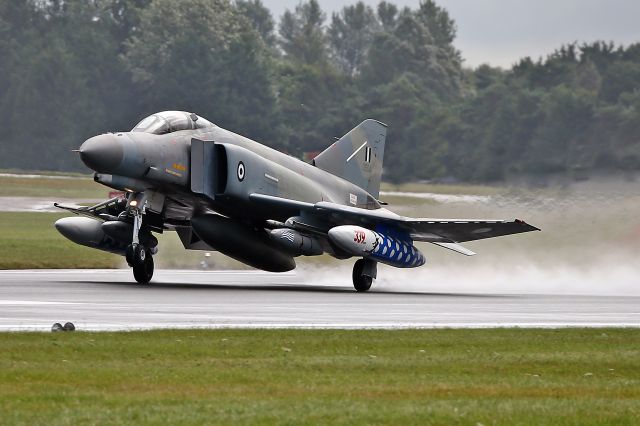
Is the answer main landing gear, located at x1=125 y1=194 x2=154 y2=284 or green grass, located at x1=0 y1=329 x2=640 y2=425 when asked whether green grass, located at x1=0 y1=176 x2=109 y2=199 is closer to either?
main landing gear, located at x1=125 y1=194 x2=154 y2=284

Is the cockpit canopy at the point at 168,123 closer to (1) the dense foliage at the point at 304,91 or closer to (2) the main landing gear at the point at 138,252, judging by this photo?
(2) the main landing gear at the point at 138,252

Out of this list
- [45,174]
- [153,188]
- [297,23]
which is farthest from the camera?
[297,23]

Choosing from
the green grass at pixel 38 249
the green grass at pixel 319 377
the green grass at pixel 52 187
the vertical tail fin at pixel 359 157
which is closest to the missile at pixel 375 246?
the vertical tail fin at pixel 359 157

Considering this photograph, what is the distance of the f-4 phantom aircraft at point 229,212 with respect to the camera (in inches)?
830

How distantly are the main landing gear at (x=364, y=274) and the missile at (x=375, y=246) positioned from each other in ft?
1.52

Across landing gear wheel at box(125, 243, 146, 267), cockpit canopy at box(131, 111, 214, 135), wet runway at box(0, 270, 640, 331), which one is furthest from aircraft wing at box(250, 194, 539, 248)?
landing gear wheel at box(125, 243, 146, 267)

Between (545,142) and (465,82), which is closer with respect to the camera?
(545,142)

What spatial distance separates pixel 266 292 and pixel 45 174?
29.6 metres

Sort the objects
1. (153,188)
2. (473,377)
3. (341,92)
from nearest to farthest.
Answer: (473,377)
(153,188)
(341,92)

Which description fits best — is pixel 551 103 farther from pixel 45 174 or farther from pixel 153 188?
pixel 45 174

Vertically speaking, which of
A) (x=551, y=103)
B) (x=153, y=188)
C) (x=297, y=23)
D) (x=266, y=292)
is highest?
(x=297, y=23)

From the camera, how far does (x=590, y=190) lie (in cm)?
2552

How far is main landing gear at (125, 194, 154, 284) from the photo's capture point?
834 inches

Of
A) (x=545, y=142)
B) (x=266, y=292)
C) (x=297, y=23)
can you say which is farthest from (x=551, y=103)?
(x=297, y=23)
